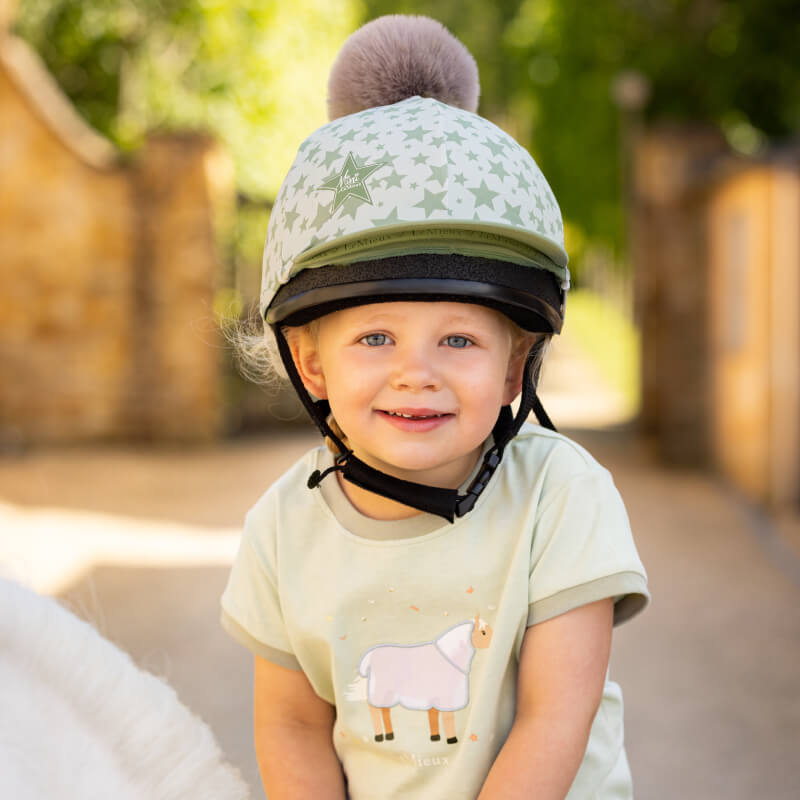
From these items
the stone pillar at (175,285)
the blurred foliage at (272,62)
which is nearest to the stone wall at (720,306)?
the blurred foliage at (272,62)

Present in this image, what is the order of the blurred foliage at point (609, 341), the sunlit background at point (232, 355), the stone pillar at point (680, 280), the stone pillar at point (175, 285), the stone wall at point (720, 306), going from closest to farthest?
the sunlit background at point (232, 355) → the stone wall at point (720, 306) → the stone pillar at point (680, 280) → the stone pillar at point (175, 285) → the blurred foliage at point (609, 341)

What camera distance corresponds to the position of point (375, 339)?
1282 millimetres

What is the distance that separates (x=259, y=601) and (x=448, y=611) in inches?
11.1

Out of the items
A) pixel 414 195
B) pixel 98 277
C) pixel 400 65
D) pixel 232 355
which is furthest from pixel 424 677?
pixel 98 277

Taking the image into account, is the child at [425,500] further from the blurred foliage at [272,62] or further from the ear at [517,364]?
the blurred foliage at [272,62]

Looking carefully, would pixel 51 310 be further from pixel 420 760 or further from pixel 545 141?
pixel 545 141

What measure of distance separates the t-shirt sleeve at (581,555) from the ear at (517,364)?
0.16 m

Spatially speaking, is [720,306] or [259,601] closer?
[259,601]

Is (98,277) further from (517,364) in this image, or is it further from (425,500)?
(425,500)

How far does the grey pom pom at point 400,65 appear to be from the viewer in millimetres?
1403

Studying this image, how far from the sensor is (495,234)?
122 centimetres

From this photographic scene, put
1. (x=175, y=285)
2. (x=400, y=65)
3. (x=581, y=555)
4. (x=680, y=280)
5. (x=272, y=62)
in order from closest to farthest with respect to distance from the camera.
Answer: (x=581, y=555) < (x=400, y=65) < (x=680, y=280) < (x=175, y=285) < (x=272, y=62)

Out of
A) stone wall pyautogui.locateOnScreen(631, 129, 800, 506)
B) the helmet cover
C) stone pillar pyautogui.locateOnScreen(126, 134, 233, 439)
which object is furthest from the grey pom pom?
stone pillar pyautogui.locateOnScreen(126, 134, 233, 439)

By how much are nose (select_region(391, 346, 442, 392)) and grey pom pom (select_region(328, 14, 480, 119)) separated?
39cm
